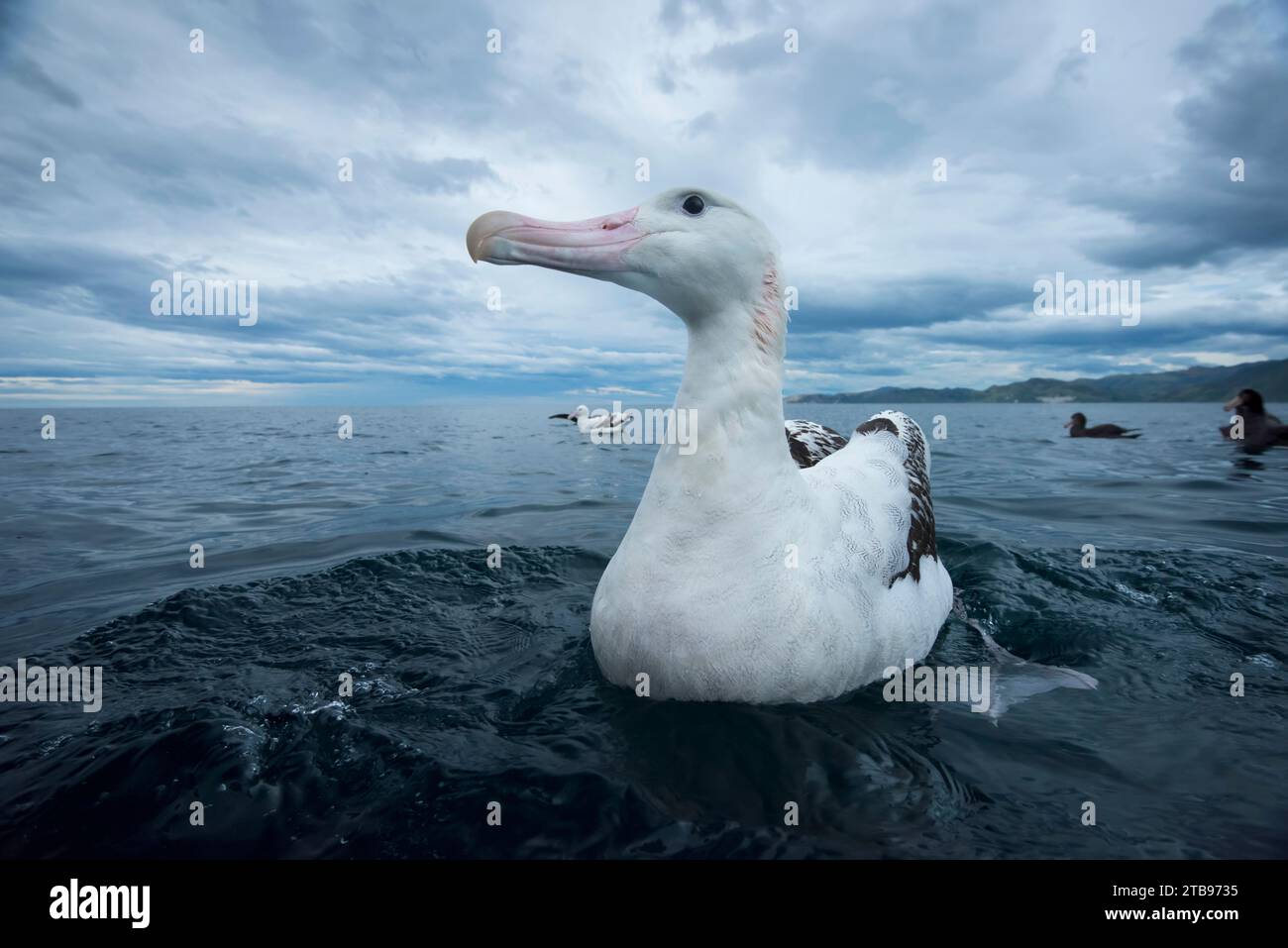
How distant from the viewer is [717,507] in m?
3.73

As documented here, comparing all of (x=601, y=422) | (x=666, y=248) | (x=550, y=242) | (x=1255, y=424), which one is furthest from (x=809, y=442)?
(x=601, y=422)

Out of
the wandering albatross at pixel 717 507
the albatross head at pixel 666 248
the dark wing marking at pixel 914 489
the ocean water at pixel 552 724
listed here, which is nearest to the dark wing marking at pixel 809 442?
the dark wing marking at pixel 914 489

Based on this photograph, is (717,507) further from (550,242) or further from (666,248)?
(550,242)

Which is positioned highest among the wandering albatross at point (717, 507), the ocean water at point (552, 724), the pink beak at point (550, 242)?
the pink beak at point (550, 242)

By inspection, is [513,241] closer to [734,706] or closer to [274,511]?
[734,706]

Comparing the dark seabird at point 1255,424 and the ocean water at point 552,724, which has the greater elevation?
the dark seabird at point 1255,424

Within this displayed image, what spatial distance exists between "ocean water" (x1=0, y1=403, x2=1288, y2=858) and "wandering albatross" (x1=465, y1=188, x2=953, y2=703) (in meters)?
0.32

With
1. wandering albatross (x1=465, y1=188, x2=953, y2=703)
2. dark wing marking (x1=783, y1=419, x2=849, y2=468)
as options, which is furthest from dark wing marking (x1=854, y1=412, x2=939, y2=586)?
wandering albatross (x1=465, y1=188, x2=953, y2=703)

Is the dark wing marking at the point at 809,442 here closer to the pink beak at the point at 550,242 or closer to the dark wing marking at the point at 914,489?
the dark wing marking at the point at 914,489

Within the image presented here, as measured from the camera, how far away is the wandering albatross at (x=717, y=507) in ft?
11.9

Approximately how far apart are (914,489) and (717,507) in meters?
2.98

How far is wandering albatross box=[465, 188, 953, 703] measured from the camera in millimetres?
3617

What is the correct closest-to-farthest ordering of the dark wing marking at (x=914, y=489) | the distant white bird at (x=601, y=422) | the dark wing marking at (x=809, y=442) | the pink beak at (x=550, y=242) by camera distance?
the pink beak at (x=550, y=242)
the dark wing marking at (x=914, y=489)
the dark wing marking at (x=809, y=442)
the distant white bird at (x=601, y=422)

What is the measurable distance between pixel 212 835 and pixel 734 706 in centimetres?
254
